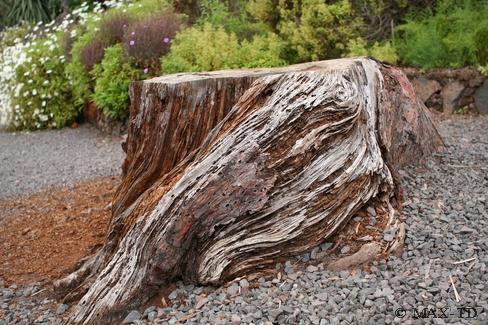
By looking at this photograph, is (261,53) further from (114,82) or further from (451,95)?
(451,95)

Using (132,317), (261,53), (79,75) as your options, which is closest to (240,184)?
(132,317)

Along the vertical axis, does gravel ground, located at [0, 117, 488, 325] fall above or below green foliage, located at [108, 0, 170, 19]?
below

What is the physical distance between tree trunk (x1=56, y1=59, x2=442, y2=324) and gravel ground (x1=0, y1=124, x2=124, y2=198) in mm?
2881

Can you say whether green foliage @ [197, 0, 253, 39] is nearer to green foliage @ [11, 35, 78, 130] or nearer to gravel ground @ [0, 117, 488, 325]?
green foliage @ [11, 35, 78, 130]

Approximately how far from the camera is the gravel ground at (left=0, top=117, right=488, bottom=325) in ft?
8.30

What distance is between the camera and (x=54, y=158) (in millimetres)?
7309

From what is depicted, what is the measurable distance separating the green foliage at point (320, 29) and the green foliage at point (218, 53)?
25 cm

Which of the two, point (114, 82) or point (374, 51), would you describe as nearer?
point (374, 51)

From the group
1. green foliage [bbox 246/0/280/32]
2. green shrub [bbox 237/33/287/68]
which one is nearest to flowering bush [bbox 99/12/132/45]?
green foliage [bbox 246/0/280/32]

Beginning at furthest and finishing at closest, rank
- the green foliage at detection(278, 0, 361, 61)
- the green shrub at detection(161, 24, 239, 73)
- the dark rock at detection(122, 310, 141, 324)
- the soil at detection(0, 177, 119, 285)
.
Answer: the green foliage at detection(278, 0, 361, 61) → the green shrub at detection(161, 24, 239, 73) → the soil at detection(0, 177, 119, 285) → the dark rock at detection(122, 310, 141, 324)

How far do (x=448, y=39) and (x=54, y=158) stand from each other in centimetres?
477

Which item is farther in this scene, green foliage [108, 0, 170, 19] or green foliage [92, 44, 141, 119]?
green foliage [108, 0, 170, 19]

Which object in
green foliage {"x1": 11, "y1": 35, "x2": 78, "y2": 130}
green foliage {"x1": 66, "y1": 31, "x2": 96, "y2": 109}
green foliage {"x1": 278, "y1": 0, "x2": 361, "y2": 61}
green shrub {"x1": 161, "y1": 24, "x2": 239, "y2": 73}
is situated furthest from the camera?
green foliage {"x1": 11, "y1": 35, "x2": 78, "y2": 130}

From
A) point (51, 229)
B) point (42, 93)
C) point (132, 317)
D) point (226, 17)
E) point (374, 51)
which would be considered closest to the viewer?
point (132, 317)
